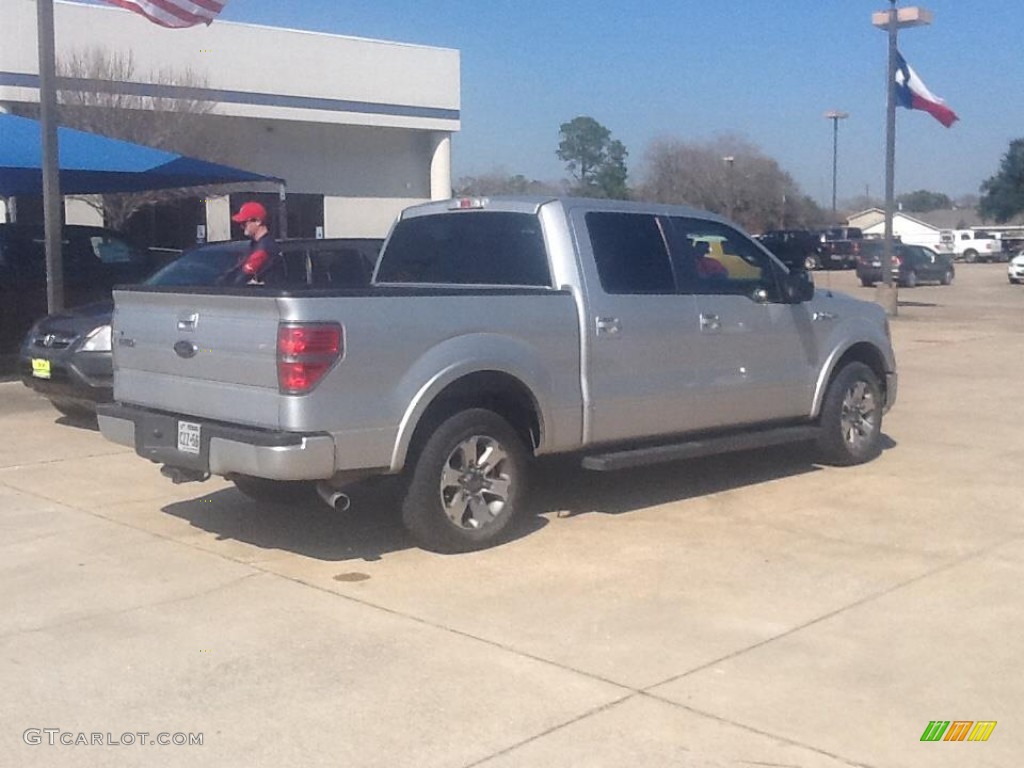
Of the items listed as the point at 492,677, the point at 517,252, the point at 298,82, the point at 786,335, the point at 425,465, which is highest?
the point at 298,82

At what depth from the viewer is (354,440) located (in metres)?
6.46

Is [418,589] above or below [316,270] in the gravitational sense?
below

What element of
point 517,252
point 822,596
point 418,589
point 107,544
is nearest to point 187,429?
point 107,544

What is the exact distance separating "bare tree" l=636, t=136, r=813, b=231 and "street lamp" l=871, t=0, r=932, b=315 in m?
29.5

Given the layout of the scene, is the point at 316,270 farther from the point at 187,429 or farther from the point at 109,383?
the point at 187,429

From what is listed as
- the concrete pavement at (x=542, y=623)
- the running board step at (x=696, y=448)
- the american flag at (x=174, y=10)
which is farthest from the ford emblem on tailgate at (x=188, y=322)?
the american flag at (x=174, y=10)

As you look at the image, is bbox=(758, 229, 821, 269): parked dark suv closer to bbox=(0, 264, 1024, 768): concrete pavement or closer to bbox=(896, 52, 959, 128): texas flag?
bbox=(896, 52, 959, 128): texas flag

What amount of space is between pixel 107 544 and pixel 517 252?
9.65 ft

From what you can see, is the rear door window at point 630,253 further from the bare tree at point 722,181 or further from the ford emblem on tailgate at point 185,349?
the bare tree at point 722,181

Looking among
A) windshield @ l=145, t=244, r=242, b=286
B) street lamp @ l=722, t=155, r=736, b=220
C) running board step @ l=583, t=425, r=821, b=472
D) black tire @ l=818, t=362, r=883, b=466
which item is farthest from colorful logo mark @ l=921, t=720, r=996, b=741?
street lamp @ l=722, t=155, r=736, b=220

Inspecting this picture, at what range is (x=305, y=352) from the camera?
6.27 metres

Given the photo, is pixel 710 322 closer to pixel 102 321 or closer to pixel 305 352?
pixel 305 352

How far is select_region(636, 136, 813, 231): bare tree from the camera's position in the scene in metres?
57.4

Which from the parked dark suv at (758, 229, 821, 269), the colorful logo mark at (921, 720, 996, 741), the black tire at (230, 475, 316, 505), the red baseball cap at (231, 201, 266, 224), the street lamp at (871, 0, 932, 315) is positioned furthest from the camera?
the parked dark suv at (758, 229, 821, 269)
